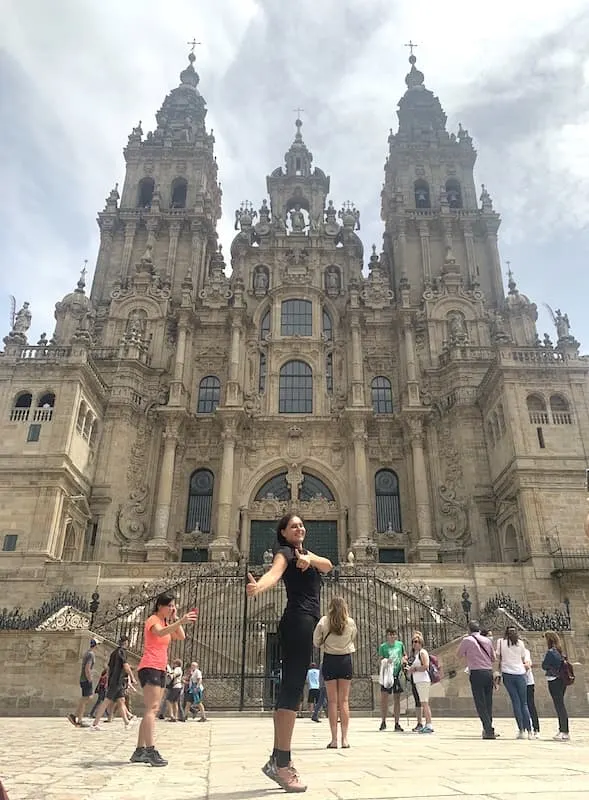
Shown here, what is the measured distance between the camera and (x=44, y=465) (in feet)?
74.5

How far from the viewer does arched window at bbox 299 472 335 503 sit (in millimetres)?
28812

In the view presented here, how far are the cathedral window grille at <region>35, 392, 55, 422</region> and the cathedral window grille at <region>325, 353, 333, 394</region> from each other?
44.2 feet

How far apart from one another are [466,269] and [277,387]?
13017 mm

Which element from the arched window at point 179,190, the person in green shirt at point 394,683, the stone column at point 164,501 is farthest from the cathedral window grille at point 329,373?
the person in green shirt at point 394,683

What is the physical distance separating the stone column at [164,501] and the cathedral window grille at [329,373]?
8.14m

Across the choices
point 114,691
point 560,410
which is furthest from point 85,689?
point 560,410

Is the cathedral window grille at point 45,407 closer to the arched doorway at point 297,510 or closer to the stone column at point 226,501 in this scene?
the stone column at point 226,501

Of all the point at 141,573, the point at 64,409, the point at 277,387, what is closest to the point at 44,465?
the point at 64,409

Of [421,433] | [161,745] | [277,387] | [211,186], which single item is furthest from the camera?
[211,186]

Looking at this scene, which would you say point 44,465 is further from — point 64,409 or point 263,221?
point 263,221

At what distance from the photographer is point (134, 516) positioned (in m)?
26.9

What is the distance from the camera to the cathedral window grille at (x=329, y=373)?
3139 centimetres

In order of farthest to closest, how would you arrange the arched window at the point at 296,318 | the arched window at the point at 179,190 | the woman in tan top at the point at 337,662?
the arched window at the point at 179,190 → the arched window at the point at 296,318 → the woman in tan top at the point at 337,662

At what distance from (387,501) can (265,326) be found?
462 inches
